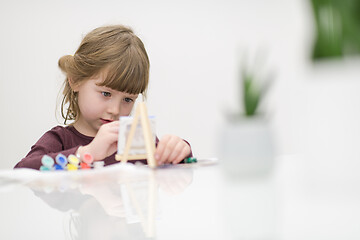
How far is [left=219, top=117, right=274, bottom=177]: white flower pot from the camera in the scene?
1.32 ft

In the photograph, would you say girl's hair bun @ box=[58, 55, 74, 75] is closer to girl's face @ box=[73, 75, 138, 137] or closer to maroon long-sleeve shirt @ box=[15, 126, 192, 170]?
girl's face @ box=[73, 75, 138, 137]

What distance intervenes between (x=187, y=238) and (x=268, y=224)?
0.24 ft

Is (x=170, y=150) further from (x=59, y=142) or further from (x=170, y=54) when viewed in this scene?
(x=170, y=54)

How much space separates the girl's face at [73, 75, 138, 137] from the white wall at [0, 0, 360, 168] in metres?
0.70

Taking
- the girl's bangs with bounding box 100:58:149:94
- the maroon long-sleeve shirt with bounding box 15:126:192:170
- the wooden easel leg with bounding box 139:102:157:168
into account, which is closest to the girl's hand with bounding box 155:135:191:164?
the wooden easel leg with bounding box 139:102:157:168

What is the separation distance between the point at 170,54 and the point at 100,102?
1442 millimetres

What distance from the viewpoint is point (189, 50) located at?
3.14 meters

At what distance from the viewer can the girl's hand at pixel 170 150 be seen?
1.13 m

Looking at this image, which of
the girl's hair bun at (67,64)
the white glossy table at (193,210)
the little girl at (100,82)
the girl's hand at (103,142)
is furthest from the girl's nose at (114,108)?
the white glossy table at (193,210)

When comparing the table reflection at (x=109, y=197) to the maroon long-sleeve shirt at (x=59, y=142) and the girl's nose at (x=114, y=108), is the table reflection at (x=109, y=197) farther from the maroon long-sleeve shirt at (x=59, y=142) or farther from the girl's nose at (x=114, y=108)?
the girl's nose at (x=114, y=108)

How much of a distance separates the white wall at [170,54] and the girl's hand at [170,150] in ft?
4.57

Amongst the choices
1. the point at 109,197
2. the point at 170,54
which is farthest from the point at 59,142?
the point at 170,54

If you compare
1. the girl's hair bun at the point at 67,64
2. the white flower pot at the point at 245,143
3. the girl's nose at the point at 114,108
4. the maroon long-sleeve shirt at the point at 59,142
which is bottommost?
the maroon long-sleeve shirt at the point at 59,142

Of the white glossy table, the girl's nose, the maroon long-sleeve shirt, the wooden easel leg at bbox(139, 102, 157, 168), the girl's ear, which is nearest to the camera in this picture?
the white glossy table
